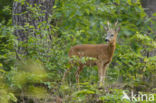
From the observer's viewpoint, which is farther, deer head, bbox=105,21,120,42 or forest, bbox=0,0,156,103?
deer head, bbox=105,21,120,42

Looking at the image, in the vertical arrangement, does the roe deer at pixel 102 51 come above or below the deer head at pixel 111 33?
below

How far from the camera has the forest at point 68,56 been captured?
18.3ft

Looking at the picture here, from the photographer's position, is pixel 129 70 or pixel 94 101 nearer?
pixel 94 101

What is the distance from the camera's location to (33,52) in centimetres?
678

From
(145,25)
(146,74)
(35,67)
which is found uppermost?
(145,25)

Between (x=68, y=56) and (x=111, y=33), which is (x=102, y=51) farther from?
(x=68, y=56)

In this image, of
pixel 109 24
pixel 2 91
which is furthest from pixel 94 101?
pixel 109 24

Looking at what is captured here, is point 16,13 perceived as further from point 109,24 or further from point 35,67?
point 109,24

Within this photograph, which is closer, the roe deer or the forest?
the forest

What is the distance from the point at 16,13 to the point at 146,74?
344 cm

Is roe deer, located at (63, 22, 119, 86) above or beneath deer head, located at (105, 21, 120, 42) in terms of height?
beneath

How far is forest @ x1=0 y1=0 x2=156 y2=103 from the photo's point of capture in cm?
557

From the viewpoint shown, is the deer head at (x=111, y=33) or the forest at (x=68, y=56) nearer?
the forest at (x=68, y=56)

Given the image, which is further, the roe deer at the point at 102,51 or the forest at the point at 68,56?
the roe deer at the point at 102,51
